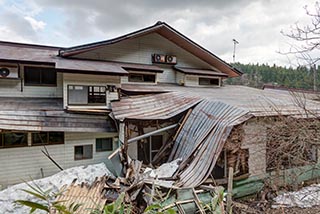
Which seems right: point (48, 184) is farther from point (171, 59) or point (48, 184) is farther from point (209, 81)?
point (209, 81)

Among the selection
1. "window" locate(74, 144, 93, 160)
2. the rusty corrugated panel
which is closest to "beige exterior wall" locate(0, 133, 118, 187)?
"window" locate(74, 144, 93, 160)

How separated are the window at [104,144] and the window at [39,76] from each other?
3.11 m

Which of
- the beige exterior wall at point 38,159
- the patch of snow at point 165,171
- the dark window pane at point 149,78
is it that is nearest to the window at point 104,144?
the beige exterior wall at point 38,159

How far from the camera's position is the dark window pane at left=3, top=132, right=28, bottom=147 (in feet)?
27.9

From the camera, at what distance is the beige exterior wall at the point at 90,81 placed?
9.48m

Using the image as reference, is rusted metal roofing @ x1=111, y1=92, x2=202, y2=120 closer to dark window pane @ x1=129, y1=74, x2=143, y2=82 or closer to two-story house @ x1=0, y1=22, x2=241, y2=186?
two-story house @ x1=0, y1=22, x2=241, y2=186

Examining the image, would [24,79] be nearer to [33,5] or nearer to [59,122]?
[59,122]

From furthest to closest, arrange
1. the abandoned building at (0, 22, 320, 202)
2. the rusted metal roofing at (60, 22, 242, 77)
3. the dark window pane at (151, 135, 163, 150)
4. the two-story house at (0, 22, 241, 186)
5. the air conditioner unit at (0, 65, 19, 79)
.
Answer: the rusted metal roofing at (60, 22, 242, 77)
the dark window pane at (151, 135, 163, 150)
the air conditioner unit at (0, 65, 19, 79)
the two-story house at (0, 22, 241, 186)
the abandoned building at (0, 22, 320, 202)

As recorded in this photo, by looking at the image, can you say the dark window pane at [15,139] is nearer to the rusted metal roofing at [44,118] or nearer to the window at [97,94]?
the rusted metal roofing at [44,118]

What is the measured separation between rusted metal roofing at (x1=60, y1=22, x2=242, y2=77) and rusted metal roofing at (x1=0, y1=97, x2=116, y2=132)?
8.97 feet

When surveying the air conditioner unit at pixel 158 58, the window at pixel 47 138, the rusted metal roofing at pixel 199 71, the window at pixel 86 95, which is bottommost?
the window at pixel 47 138

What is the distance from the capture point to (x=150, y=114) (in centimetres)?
921

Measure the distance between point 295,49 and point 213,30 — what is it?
Result: 48.7 feet

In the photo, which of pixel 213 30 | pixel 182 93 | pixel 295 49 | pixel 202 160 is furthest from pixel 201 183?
pixel 213 30
